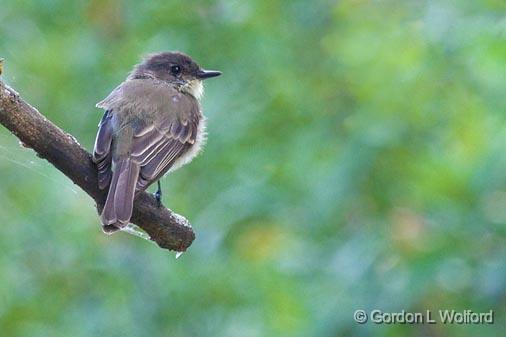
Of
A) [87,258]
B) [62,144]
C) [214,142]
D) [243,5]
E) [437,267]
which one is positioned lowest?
[62,144]

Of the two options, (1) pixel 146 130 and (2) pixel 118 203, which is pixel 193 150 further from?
(2) pixel 118 203

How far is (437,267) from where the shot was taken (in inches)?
252

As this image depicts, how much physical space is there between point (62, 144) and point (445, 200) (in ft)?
10.7

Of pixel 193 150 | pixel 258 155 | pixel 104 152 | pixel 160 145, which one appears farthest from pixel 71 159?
pixel 258 155

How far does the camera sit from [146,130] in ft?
17.8

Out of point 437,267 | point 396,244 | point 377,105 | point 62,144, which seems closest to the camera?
point 62,144

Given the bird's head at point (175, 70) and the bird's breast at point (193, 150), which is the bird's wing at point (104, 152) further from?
the bird's head at point (175, 70)

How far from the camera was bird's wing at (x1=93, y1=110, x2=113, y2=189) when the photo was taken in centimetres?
450

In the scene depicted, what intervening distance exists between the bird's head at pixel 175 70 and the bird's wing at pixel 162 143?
74 centimetres

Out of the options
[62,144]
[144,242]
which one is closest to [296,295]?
[144,242]

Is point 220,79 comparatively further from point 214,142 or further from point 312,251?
point 312,251

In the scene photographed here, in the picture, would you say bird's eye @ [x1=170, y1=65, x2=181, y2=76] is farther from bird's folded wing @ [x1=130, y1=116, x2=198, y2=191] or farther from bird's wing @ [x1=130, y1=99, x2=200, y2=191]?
bird's folded wing @ [x1=130, y1=116, x2=198, y2=191]

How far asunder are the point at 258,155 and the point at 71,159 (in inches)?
145

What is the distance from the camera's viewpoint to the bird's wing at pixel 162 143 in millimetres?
→ 5102
